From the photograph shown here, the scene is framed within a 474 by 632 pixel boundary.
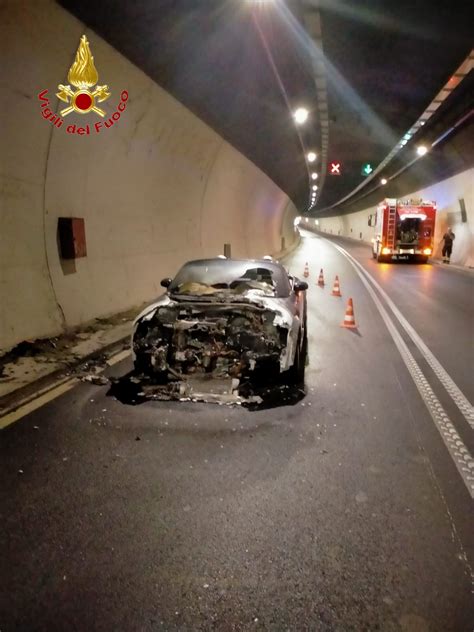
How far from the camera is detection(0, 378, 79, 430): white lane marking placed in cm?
448

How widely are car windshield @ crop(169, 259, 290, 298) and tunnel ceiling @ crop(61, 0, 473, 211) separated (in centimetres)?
360

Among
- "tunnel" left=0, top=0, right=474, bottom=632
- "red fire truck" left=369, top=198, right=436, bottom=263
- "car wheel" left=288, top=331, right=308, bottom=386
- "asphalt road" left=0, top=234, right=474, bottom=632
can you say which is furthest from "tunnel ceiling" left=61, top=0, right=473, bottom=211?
"red fire truck" left=369, top=198, right=436, bottom=263

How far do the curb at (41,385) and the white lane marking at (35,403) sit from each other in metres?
0.05

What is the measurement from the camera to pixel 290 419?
4.62 metres

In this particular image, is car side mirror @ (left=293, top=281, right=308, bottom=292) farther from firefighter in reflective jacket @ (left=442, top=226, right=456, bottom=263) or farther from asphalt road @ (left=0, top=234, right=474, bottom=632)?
firefighter in reflective jacket @ (left=442, top=226, right=456, bottom=263)

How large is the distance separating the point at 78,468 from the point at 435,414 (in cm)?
358

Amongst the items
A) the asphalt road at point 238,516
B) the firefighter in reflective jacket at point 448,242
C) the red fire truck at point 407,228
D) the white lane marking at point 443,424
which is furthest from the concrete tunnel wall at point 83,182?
the firefighter in reflective jacket at point 448,242

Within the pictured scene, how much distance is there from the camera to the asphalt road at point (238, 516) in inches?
90.9

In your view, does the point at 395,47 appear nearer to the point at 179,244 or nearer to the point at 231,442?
the point at 179,244

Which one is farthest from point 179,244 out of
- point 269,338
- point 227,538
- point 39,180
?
point 227,538

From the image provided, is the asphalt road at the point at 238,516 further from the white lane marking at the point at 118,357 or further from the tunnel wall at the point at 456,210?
the tunnel wall at the point at 456,210

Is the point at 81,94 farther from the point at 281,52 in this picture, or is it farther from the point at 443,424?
the point at 443,424

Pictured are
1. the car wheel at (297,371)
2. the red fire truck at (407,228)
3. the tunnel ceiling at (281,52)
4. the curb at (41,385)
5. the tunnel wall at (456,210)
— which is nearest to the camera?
the curb at (41,385)

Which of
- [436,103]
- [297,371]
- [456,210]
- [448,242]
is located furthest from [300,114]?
[456,210]
